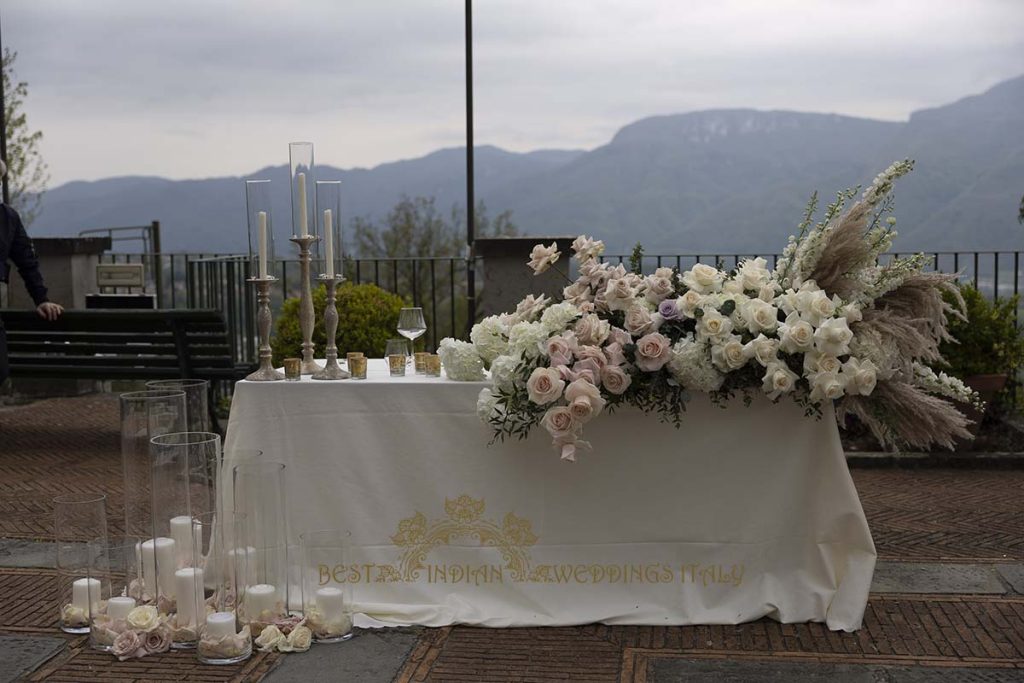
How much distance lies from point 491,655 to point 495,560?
1.50 feet

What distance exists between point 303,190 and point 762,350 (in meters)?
1.91

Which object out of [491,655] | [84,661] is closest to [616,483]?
[491,655]

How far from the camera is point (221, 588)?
3891 mm

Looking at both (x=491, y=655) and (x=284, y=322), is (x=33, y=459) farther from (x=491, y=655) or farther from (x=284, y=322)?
(x=491, y=655)

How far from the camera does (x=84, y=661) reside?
3.82 metres

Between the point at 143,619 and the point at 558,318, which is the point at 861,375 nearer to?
the point at 558,318

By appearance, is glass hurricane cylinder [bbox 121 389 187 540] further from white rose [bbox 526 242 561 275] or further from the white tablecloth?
white rose [bbox 526 242 561 275]

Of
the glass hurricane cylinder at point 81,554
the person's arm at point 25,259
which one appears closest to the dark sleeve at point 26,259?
the person's arm at point 25,259

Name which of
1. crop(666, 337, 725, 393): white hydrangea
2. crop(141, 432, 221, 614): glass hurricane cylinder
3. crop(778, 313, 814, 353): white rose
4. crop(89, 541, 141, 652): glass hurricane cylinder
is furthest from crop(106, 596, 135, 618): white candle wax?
crop(778, 313, 814, 353): white rose

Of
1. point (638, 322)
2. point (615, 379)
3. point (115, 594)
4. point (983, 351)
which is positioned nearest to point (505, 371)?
point (615, 379)

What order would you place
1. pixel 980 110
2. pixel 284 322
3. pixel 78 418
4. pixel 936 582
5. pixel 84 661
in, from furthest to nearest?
pixel 980 110, pixel 78 418, pixel 284 322, pixel 936 582, pixel 84 661

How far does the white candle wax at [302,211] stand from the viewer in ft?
14.5

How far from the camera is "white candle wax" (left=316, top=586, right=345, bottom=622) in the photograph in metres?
4.03

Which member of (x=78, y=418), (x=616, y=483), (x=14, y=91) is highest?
(x=14, y=91)
